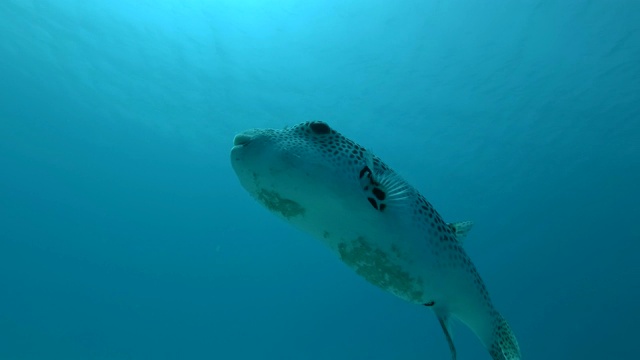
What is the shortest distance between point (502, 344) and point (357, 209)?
1.90 metres

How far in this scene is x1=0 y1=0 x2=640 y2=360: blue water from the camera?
15914mm

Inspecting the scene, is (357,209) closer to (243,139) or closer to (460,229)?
(243,139)

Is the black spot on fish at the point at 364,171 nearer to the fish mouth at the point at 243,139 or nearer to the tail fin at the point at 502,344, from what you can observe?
the fish mouth at the point at 243,139

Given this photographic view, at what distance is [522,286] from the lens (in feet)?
128

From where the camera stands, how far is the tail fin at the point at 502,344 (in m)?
3.32

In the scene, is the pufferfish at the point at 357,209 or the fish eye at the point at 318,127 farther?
the fish eye at the point at 318,127

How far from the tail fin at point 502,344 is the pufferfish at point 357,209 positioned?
529mm

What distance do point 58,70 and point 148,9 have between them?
29.0ft

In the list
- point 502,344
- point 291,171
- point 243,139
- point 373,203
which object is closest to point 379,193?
point 373,203

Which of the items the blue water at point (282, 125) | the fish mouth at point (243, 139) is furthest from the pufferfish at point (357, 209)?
the blue water at point (282, 125)

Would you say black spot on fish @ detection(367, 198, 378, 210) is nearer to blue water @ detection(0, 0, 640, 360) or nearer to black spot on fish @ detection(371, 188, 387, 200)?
black spot on fish @ detection(371, 188, 387, 200)

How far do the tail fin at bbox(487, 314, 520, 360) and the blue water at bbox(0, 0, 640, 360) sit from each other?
12565mm

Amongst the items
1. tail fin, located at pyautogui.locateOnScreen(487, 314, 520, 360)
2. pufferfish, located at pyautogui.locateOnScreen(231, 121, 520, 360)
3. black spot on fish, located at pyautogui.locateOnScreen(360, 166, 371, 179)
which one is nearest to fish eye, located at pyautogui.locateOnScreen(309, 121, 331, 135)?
pufferfish, located at pyautogui.locateOnScreen(231, 121, 520, 360)

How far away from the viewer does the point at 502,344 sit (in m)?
3.38
